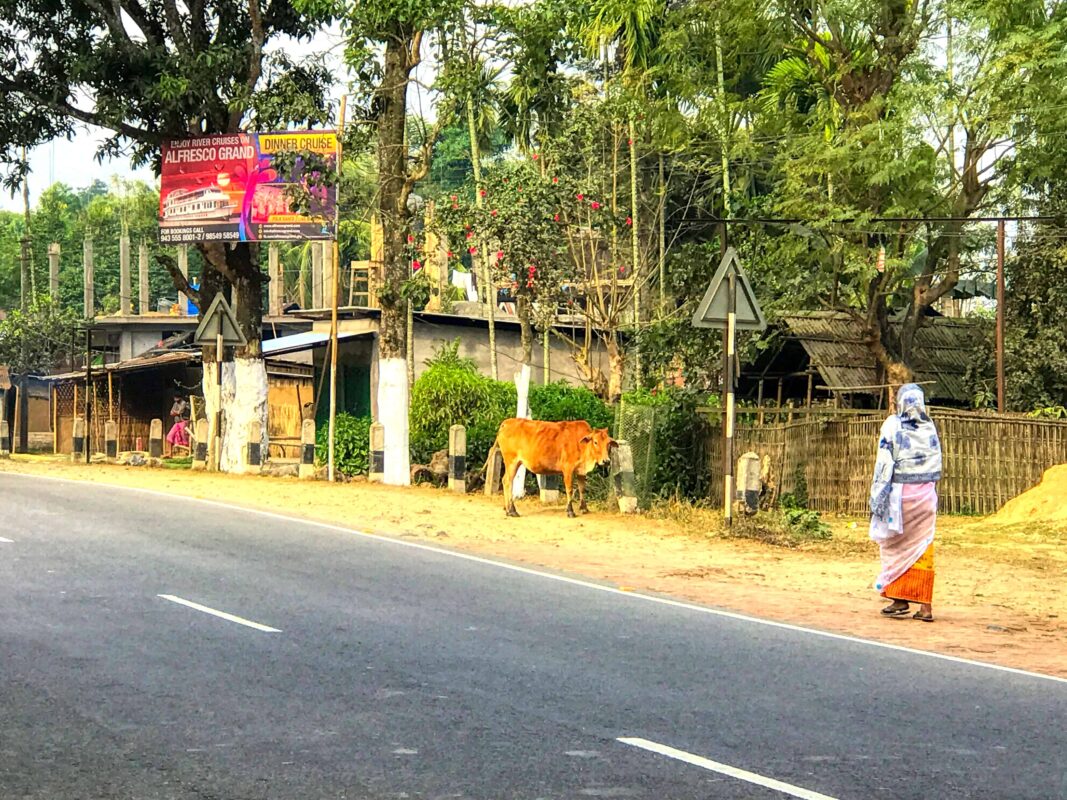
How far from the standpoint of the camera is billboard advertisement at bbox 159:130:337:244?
29.9 m

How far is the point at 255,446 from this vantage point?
30.5 metres

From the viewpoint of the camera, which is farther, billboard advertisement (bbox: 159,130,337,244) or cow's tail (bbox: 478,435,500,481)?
billboard advertisement (bbox: 159,130,337,244)

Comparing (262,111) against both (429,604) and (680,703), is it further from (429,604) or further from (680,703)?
(680,703)

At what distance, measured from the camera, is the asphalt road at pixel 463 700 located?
273 inches

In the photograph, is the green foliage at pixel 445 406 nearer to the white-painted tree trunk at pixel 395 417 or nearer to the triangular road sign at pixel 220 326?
the white-painted tree trunk at pixel 395 417

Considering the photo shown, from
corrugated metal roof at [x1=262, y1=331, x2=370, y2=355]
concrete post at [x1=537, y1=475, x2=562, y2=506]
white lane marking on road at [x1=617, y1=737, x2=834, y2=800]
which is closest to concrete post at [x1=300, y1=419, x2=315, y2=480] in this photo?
concrete post at [x1=537, y1=475, x2=562, y2=506]

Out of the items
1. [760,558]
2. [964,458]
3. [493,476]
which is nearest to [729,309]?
[760,558]

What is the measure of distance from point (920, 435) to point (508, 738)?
632cm

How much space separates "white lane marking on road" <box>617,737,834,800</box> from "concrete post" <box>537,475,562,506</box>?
15929mm

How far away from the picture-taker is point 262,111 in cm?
2825

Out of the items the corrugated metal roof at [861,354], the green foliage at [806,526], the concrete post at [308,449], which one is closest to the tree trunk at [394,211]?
the concrete post at [308,449]

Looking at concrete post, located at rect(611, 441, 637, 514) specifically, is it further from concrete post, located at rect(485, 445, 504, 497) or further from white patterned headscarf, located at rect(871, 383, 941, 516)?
white patterned headscarf, located at rect(871, 383, 941, 516)

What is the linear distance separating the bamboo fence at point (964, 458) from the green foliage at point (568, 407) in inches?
153

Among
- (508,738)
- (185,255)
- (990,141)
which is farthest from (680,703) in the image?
(185,255)
